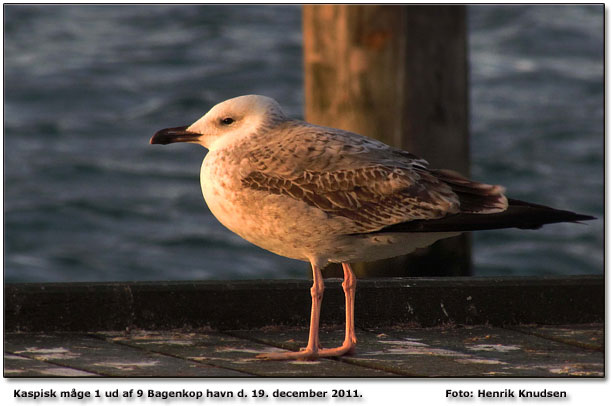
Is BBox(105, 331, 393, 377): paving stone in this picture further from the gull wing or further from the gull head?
the gull head

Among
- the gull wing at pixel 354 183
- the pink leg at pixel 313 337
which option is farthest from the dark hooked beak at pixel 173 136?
the pink leg at pixel 313 337

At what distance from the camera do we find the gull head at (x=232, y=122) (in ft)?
18.7

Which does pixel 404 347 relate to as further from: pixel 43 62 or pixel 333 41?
pixel 43 62

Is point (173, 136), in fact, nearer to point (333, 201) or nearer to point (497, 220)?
point (333, 201)

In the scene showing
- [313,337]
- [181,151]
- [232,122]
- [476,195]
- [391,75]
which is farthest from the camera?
[181,151]

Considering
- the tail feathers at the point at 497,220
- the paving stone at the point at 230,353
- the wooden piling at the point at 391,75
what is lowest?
the paving stone at the point at 230,353

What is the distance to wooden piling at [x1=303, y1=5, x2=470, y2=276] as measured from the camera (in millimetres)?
8336

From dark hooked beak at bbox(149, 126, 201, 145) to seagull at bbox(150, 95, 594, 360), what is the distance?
224 millimetres

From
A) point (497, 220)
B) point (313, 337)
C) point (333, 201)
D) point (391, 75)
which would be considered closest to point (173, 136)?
point (333, 201)

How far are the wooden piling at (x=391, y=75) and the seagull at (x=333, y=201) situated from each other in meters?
2.76

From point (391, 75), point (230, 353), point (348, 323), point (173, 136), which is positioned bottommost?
point (230, 353)

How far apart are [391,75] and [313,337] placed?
137 inches

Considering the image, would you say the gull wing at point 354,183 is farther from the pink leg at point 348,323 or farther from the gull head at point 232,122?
the pink leg at point 348,323

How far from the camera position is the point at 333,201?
5434mm
